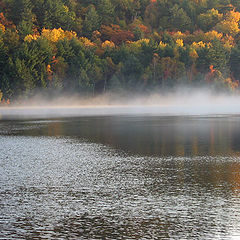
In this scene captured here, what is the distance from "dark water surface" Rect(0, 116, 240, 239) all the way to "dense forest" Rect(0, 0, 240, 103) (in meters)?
60.5

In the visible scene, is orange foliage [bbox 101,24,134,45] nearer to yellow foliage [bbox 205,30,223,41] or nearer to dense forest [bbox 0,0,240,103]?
dense forest [bbox 0,0,240,103]

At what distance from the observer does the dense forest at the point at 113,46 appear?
305ft

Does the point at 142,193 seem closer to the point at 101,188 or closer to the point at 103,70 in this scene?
the point at 101,188

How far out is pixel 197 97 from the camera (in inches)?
4555

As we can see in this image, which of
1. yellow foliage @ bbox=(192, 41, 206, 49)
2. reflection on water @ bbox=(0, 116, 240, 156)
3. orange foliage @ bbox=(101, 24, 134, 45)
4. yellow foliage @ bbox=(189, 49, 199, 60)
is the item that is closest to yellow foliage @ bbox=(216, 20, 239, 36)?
yellow foliage @ bbox=(192, 41, 206, 49)

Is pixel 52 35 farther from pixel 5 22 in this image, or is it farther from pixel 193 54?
pixel 193 54

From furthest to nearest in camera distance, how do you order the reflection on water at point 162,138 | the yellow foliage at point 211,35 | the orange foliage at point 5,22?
1. the yellow foliage at point 211,35
2. the orange foliage at point 5,22
3. the reflection on water at point 162,138

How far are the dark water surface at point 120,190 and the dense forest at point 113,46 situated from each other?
60460mm

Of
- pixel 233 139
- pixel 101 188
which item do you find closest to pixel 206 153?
pixel 233 139

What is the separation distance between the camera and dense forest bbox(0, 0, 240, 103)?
92.9 meters

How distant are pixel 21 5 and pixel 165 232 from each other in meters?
107

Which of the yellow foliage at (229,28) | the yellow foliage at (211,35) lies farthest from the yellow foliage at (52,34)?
the yellow foliage at (229,28)

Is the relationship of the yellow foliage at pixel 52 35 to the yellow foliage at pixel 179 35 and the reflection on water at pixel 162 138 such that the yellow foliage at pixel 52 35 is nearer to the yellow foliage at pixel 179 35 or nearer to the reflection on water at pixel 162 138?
the yellow foliage at pixel 179 35

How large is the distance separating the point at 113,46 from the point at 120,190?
105689 millimetres
